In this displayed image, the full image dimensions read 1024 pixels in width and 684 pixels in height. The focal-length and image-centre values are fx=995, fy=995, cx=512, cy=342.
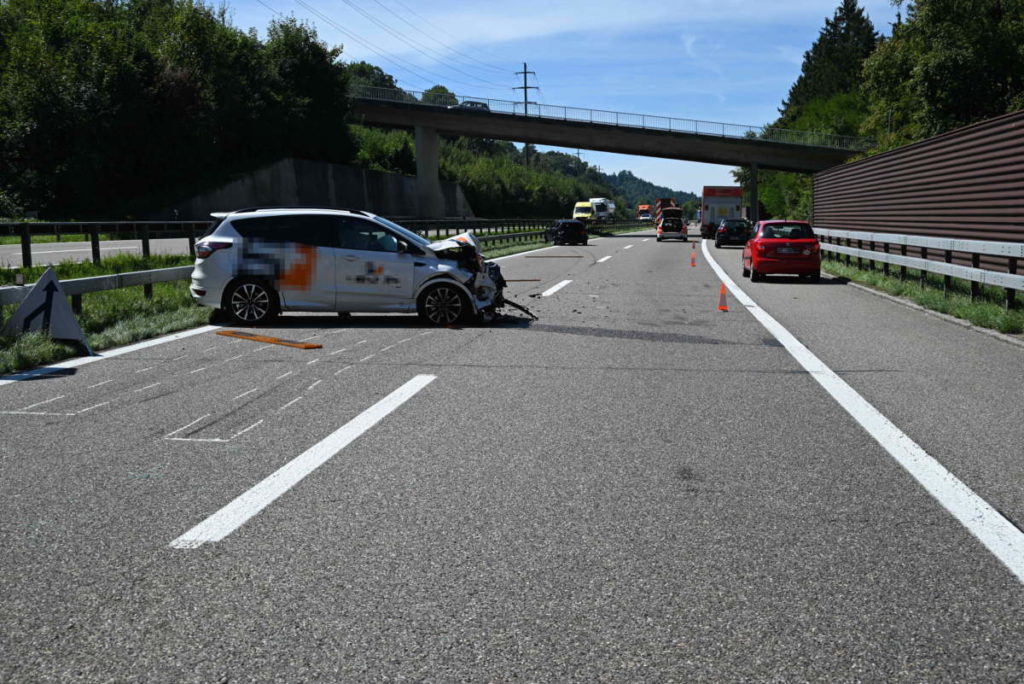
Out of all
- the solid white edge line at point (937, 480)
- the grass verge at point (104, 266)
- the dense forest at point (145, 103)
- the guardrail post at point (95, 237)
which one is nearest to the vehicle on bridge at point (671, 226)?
the dense forest at point (145, 103)

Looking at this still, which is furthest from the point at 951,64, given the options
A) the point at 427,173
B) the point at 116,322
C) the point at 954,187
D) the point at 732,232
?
the point at 427,173

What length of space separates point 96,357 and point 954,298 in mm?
12567

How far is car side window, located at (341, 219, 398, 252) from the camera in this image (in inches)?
525

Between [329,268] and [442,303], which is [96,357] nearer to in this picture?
[329,268]

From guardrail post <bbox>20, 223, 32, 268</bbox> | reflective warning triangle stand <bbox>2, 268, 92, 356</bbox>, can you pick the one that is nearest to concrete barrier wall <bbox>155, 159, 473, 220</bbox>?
guardrail post <bbox>20, 223, 32, 268</bbox>

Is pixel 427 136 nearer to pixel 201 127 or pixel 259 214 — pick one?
pixel 201 127

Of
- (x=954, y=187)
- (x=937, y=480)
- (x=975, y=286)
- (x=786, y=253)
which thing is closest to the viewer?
(x=937, y=480)

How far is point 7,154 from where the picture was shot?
48.7m

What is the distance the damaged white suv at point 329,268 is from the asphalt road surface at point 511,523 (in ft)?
11.6

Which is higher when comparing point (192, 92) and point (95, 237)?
point (192, 92)

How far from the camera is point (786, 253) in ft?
73.4

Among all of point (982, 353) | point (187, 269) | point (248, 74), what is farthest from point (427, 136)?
point (982, 353)

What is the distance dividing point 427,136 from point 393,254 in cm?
6861

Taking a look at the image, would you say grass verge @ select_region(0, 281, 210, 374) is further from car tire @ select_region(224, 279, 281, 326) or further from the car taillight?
the car taillight
